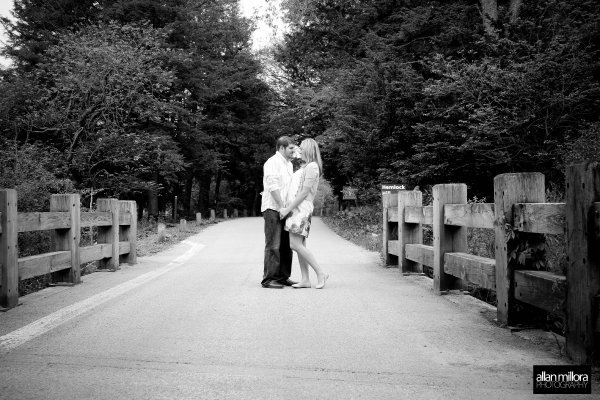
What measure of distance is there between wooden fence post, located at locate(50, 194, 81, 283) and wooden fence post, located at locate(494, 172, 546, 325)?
5616 mm

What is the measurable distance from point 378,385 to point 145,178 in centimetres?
2633

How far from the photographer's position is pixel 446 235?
6977 millimetres

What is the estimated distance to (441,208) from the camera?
22.9 ft

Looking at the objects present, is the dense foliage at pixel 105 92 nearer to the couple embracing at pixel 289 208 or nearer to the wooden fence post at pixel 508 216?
the couple embracing at pixel 289 208

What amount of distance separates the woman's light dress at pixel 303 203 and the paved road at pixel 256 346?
2.77 feet

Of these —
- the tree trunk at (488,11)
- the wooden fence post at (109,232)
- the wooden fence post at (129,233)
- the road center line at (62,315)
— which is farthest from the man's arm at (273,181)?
the tree trunk at (488,11)

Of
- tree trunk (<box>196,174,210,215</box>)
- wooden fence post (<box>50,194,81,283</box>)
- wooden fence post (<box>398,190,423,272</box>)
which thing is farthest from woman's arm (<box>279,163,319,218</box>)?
tree trunk (<box>196,174,210,215</box>)

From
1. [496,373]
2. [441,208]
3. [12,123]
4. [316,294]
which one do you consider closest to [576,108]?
[441,208]

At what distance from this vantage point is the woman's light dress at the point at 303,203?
293 inches

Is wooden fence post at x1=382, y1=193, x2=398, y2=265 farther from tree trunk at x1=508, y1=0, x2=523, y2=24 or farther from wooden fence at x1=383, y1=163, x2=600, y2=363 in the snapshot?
tree trunk at x1=508, y1=0, x2=523, y2=24

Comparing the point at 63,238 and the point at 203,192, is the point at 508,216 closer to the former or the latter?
the point at 63,238

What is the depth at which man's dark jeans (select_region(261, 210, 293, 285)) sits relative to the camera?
7.55 meters

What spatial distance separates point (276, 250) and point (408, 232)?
2.63m

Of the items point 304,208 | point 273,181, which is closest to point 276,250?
point 304,208
